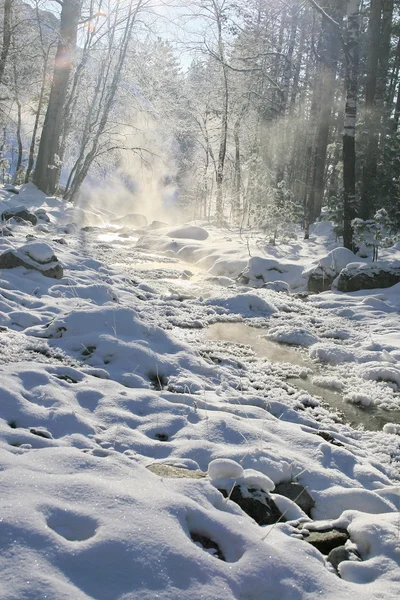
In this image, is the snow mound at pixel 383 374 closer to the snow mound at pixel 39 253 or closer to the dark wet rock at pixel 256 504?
the dark wet rock at pixel 256 504

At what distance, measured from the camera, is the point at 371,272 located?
9.45 m

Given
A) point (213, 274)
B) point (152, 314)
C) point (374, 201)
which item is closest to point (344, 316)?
point (152, 314)

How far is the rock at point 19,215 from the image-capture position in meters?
12.2

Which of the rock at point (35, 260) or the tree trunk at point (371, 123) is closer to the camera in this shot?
the rock at point (35, 260)

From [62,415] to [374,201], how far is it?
36.7 ft

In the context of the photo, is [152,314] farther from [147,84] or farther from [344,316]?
[147,84]

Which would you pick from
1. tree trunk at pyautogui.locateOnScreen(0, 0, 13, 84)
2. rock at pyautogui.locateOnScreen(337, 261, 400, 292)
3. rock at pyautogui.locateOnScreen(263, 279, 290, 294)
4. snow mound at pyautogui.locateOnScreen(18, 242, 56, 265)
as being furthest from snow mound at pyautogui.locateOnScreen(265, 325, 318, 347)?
tree trunk at pyautogui.locateOnScreen(0, 0, 13, 84)

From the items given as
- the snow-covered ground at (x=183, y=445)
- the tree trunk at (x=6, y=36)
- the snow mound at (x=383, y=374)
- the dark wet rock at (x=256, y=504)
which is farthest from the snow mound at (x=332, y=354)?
the tree trunk at (x=6, y=36)

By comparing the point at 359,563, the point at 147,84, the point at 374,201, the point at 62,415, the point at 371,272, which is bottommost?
the point at 359,563

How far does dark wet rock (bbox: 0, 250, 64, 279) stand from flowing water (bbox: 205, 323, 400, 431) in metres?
2.48

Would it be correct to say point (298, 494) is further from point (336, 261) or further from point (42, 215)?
point (42, 215)

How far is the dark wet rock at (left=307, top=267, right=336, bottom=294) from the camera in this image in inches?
391

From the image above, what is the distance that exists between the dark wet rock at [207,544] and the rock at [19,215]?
10.9 meters

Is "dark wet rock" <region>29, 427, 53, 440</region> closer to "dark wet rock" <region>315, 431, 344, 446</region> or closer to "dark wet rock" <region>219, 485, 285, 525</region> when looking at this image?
"dark wet rock" <region>219, 485, 285, 525</region>
